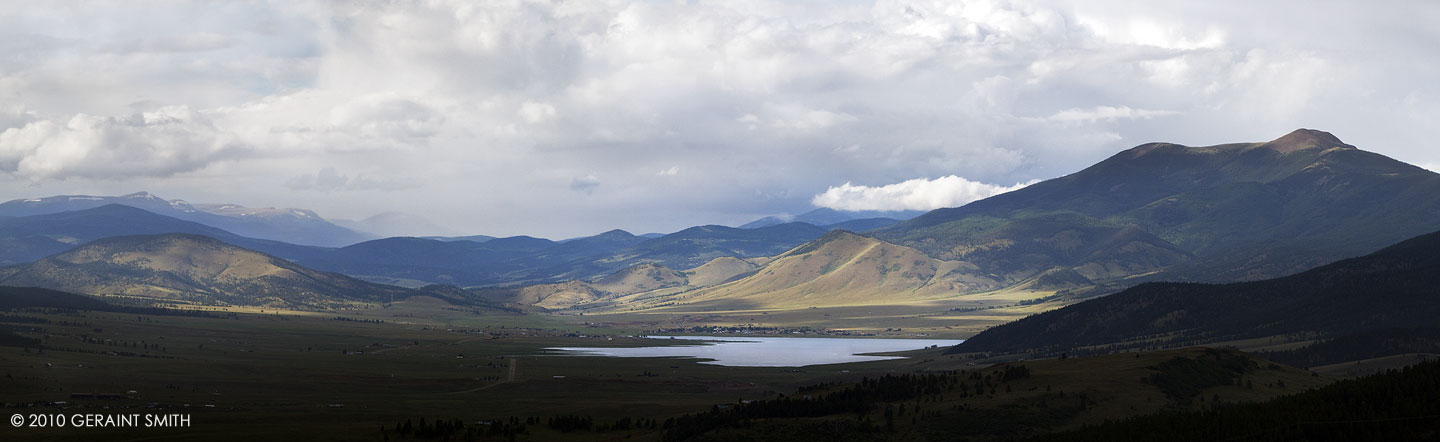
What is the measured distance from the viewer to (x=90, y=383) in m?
190

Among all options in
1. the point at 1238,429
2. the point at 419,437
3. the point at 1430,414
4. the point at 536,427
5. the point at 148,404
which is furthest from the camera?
the point at 148,404

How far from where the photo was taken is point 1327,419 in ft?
264

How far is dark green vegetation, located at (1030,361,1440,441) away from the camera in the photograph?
76.3 metres

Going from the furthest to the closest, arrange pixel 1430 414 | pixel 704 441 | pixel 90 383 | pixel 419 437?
pixel 90 383
pixel 419 437
pixel 704 441
pixel 1430 414

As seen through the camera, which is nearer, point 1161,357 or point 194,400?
point 1161,357

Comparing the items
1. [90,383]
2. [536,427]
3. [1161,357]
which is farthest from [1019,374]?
[90,383]

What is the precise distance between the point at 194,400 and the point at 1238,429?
146760mm

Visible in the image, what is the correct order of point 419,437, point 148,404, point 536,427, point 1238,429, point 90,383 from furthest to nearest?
1. point 90,383
2. point 148,404
3. point 536,427
4. point 419,437
5. point 1238,429

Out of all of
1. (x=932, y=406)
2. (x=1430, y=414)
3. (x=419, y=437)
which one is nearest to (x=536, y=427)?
(x=419, y=437)

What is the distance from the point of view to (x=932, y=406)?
4601 inches

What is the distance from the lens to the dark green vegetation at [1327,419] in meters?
76.3

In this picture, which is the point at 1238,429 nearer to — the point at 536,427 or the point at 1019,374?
the point at 1019,374

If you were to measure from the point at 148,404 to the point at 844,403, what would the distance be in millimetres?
103244

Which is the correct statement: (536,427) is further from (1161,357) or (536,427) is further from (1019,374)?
(1161,357)
